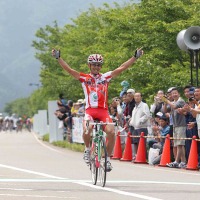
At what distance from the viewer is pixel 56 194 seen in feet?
42.8

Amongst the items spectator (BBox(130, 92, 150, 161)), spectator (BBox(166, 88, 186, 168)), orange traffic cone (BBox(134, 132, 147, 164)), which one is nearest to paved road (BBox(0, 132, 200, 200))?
spectator (BBox(166, 88, 186, 168))

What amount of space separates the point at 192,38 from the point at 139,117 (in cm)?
264

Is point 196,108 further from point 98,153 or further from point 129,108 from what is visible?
point 129,108

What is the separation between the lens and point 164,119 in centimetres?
2269

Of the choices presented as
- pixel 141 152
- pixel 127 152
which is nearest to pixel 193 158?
pixel 141 152

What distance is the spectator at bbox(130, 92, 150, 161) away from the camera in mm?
23938

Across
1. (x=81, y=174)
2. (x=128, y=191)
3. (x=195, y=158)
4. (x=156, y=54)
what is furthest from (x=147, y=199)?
(x=156, y=54)

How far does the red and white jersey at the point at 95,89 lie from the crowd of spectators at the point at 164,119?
3.55 metres

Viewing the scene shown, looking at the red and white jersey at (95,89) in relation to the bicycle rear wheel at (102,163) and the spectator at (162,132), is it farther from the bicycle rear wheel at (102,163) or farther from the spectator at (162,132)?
the spectator at (162,132)

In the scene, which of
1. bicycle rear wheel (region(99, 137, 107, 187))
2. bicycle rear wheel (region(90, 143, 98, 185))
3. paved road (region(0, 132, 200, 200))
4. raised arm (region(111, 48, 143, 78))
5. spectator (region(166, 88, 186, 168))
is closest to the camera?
paved road (region(0, 132, 200, 200))

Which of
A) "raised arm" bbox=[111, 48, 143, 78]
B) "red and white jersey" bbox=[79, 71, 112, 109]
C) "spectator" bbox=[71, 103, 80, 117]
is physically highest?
"spectator" bbox=[71, 103, 80, 117]

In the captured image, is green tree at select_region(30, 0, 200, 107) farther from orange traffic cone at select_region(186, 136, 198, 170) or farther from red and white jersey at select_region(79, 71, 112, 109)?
red and white jersey at select_region(79, 71, 112, 109)

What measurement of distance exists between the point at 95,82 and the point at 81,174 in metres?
3.30

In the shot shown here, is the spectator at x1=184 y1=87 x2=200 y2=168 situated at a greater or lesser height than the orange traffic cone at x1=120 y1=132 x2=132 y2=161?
greater
